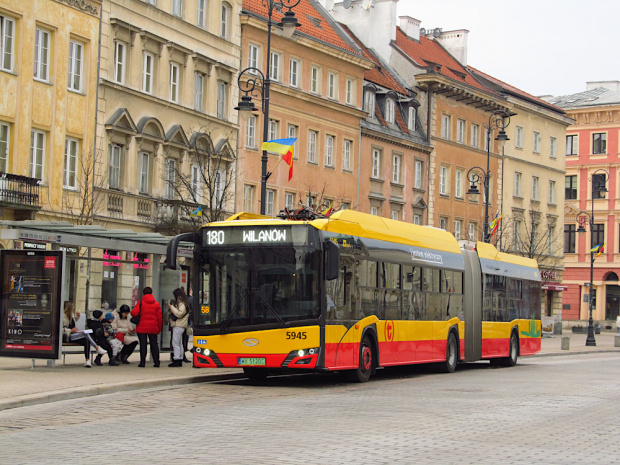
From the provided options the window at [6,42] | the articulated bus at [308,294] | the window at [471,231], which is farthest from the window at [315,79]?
the articulated bus at [308,294]

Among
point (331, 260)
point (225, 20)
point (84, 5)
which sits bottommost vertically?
point (331, 260)

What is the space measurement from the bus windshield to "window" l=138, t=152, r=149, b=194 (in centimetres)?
2153

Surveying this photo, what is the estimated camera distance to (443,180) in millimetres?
65750

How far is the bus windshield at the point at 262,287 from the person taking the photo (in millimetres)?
19672

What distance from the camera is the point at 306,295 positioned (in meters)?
19.6

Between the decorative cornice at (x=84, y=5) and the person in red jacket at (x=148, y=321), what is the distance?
1670 cm

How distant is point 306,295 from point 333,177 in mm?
34902

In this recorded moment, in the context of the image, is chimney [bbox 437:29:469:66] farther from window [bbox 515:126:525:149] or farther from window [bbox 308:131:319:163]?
window [bbox 308:131:319:163]

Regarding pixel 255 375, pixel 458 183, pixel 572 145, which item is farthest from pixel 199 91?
pixel 572 145

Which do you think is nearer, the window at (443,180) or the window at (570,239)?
the window at (443,180)

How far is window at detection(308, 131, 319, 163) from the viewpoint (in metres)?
52.8

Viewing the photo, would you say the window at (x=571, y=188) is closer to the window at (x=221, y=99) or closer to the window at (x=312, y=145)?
the window at (x=312, y=145)

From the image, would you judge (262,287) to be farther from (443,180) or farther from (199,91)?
(443,180)

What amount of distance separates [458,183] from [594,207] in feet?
104
